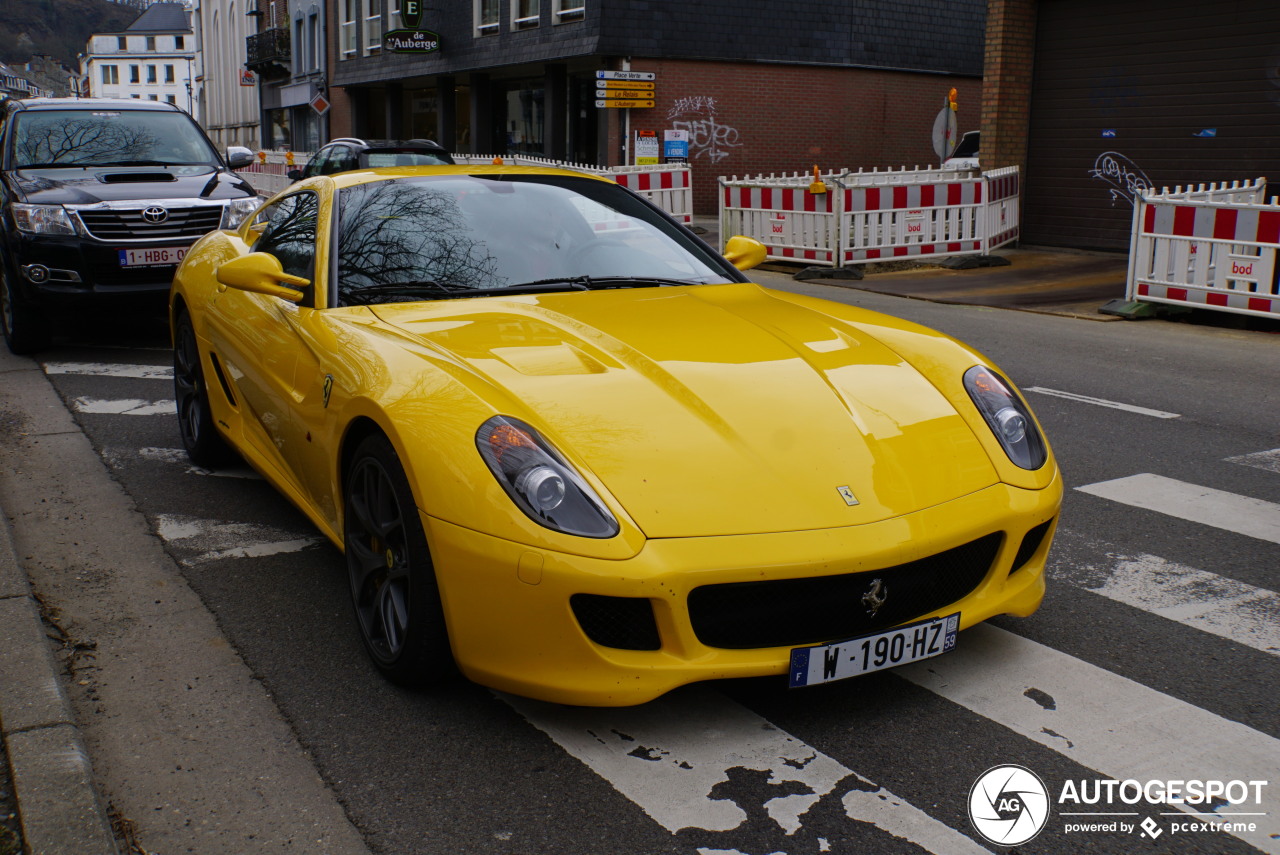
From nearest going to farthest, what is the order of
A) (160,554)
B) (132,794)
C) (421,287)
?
(132,794) < (421,287) < (160,554)

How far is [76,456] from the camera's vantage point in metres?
5.95

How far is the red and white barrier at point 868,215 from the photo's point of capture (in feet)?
48.1

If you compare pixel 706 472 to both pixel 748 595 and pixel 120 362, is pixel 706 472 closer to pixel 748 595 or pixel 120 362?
pixel 748 595

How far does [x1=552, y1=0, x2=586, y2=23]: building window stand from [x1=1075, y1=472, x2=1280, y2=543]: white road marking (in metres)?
23.5

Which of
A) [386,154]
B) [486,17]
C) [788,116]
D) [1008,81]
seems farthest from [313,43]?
[1008,81]

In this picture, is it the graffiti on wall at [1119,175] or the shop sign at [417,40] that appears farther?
the shop sign at [417,40]

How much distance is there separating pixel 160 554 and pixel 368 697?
1.65m

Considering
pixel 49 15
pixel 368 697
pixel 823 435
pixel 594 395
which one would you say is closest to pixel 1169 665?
pixel 823 435

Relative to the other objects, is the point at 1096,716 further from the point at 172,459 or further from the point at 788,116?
the point at 788,116

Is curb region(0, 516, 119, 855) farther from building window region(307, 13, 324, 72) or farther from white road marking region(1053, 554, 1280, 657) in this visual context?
building window region(307, 13, 324, 72)

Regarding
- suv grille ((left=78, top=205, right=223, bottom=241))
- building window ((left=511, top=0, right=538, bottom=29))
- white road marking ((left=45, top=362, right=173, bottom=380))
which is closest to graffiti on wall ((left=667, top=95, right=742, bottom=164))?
building window ((left=511, top=0, right=538, bottom=29))

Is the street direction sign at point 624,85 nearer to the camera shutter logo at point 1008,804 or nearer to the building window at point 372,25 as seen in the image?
the building window at point 372,25

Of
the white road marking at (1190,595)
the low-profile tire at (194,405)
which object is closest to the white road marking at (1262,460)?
the white road marking at (1190,595)

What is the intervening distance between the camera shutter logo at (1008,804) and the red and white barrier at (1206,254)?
29.2 ft
